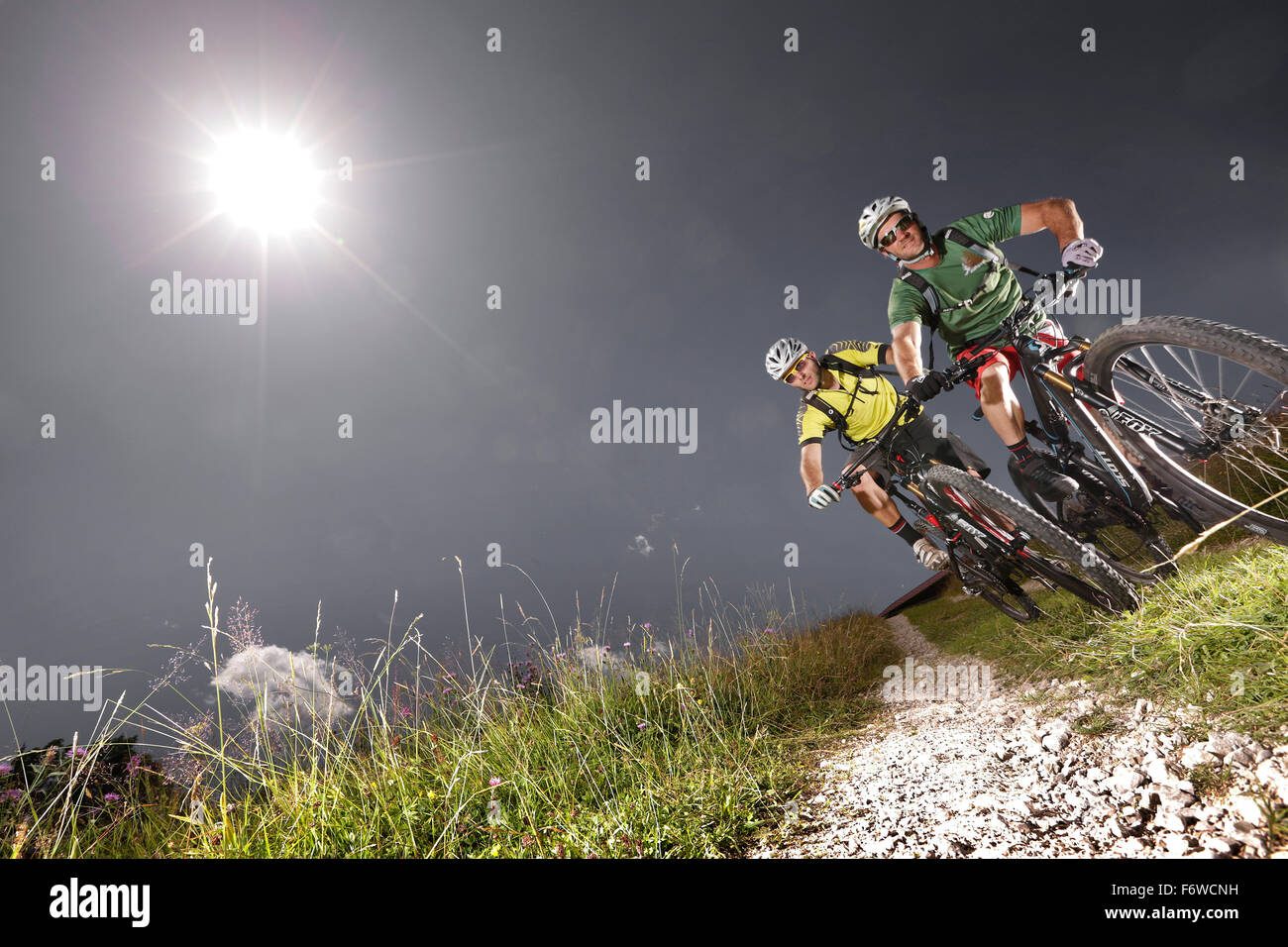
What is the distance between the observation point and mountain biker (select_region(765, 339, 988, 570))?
5.91m

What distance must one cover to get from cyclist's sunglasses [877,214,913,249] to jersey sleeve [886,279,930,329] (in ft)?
1.27

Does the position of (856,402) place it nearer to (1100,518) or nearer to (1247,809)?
(1100,518)

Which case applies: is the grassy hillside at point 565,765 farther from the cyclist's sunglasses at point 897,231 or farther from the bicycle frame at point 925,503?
the cyclist's sunglasses at point 897,231

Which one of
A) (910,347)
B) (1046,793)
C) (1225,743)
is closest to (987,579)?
(910,347)

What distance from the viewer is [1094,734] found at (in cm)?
254

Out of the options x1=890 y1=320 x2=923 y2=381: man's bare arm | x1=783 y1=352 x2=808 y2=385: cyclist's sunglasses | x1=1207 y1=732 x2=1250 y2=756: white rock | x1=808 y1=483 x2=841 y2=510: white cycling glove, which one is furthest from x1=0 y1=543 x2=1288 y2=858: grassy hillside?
x1=783 y1=352 x2=808 y2=385: cyclist's sunglasses

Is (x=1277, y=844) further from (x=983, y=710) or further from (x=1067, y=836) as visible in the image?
(x=983, y=710)

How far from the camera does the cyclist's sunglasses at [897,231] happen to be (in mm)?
4730

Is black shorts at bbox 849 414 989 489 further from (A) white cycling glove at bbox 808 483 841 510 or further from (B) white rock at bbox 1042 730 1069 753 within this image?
(B) white rock at bbox 1042 730 1069 753

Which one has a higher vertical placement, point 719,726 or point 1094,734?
point 1094,734

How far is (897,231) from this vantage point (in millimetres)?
4754

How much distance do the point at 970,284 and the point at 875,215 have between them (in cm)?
112
